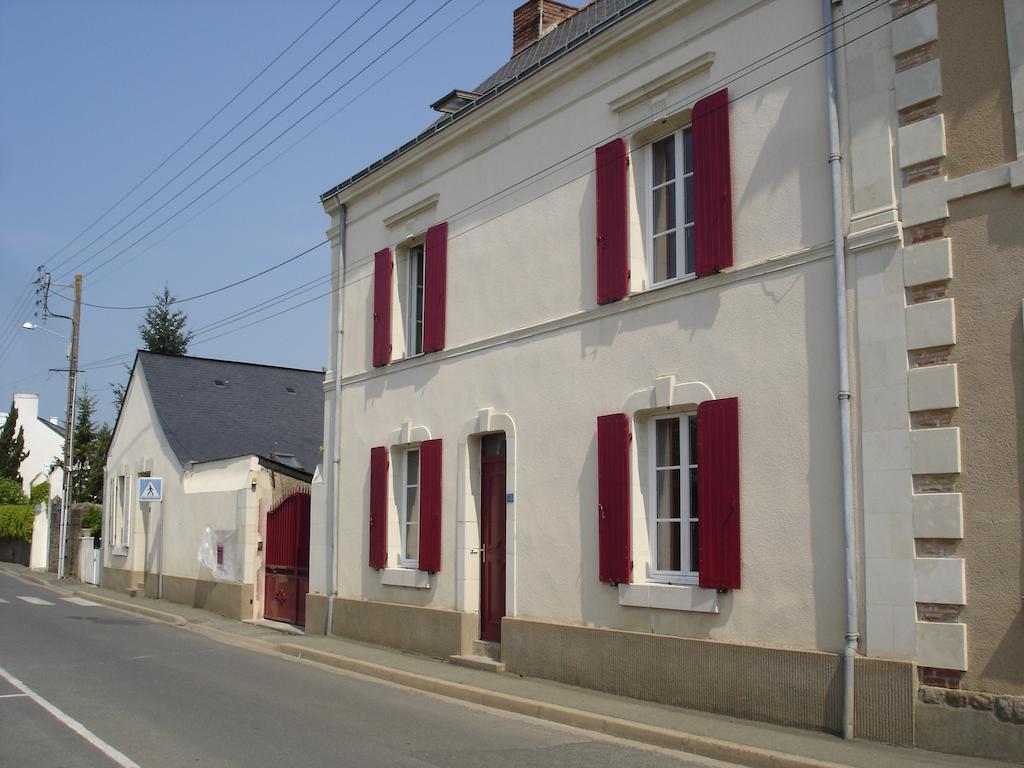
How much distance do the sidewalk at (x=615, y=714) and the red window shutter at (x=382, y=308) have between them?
427cm

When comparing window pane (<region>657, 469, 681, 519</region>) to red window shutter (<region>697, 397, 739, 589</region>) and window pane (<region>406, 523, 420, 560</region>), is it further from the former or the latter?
window pane (<region>406, 523, 420, 560</region>)

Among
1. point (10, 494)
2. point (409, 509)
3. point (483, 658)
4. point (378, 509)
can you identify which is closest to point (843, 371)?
point (483, 658)

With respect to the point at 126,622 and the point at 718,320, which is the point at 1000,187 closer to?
the point at 718,320

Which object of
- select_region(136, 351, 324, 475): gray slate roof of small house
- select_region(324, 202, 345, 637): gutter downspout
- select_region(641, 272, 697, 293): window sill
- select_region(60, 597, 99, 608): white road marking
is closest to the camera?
select_region(641, 272, 697, 293): window sill

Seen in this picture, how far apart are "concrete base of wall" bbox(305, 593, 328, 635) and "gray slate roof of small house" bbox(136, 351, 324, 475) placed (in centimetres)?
720

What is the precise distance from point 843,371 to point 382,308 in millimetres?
8357

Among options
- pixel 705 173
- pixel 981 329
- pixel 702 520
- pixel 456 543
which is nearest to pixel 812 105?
pixel 705 173

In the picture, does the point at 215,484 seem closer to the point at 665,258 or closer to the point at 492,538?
the point at 492,538

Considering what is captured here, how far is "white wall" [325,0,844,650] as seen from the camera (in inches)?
343

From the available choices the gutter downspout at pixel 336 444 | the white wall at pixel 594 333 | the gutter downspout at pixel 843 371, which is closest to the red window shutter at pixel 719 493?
the white wall at pixel 594 333

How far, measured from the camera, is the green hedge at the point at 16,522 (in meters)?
38.2

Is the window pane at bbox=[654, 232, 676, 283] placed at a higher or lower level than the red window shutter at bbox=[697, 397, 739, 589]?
higher

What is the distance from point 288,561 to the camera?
59.9ft

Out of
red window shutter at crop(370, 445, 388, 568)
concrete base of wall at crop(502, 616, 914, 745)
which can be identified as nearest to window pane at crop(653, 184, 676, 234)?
concrete base of wall at crop(502, 616, 914, 745)
